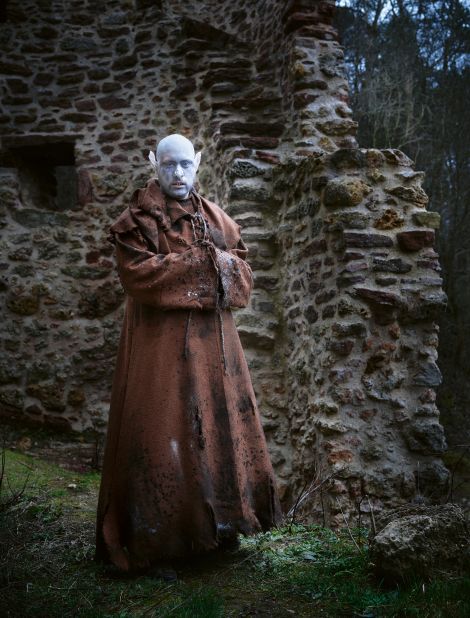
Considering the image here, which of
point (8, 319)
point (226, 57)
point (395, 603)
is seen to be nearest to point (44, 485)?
point (8, 319)

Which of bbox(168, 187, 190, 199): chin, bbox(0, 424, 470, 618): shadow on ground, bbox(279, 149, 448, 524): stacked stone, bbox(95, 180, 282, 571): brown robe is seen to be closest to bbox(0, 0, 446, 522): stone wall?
bbox(279, 149, 448, 524): stacked stone

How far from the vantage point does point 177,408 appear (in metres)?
2.80

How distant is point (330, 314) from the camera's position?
4.27m

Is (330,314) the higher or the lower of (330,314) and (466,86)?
the lower

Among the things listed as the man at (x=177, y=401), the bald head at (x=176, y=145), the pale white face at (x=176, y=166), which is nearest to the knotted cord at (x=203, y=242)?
the man at (x=177, y=401)

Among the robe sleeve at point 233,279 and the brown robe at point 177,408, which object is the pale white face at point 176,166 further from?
the robe sleeve at point 233,279

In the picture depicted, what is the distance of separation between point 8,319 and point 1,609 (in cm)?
425

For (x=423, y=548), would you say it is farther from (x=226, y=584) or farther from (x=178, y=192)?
(x=178, y=192)

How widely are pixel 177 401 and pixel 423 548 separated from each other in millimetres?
1167

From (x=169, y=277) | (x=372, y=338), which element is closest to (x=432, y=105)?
(x=372, y=338)

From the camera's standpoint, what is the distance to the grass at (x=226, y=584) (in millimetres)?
2398

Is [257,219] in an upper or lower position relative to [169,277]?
upper

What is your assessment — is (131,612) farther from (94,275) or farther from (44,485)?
(94,275)

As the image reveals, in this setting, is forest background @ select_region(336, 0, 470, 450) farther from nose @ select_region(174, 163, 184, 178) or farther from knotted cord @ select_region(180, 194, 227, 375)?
nose @ select_region(174, 163, 184, 178)
